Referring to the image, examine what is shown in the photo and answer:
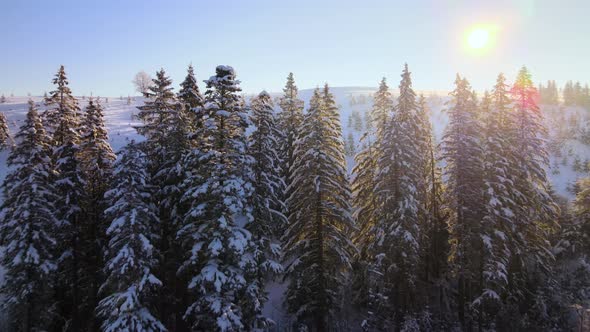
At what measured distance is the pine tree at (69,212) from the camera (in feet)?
68.1

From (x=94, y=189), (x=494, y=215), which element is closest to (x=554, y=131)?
(x=494, y=215)

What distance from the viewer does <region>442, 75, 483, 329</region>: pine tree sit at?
79.5ft

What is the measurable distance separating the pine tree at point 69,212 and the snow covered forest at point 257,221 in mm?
95

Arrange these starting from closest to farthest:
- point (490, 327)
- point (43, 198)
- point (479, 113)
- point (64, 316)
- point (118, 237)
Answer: point (118, 237) < point (43, 198) < point (64, 316) < point (490, 327) < point (479, 113)

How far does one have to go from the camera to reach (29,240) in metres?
19.8

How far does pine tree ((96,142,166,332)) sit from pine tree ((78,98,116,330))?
132 inches

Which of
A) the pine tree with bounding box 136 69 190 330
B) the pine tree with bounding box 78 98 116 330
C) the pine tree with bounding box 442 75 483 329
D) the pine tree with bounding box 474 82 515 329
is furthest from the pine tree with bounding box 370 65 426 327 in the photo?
the pine tree with bounding box 78 98 116 330

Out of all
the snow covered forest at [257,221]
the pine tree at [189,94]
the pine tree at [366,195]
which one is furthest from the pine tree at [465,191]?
the pine tree at [189,94]

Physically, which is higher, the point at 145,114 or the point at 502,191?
the point at 145,114

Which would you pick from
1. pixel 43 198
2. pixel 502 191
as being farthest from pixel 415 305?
pixel 43 198

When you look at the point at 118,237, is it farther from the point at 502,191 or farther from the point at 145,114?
the point at 502,191

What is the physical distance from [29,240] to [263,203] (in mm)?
12632

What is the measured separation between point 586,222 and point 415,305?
19130mm

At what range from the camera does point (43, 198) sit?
20391 millimetres
